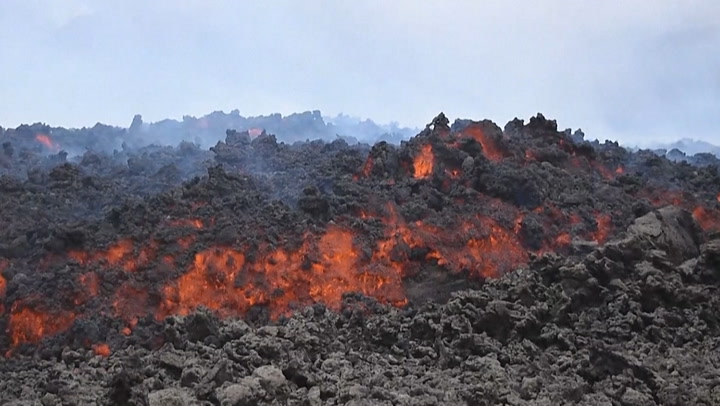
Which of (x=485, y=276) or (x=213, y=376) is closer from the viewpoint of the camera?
(x=213, y=376)

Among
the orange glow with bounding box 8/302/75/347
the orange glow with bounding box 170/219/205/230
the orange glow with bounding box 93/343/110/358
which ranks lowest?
the orange glow with bounding box 93/343/110/358

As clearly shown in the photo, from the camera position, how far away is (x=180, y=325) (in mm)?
8805

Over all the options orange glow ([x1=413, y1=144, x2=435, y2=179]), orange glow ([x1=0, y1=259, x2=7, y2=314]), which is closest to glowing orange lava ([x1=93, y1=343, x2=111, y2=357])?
orange glow ([x1=0, y1=259, x2=7, y2=314])

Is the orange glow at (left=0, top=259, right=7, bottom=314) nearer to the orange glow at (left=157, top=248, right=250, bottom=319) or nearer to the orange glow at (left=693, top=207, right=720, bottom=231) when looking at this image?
the orange glow at (left=157, top=248, right=250, bottom=319)

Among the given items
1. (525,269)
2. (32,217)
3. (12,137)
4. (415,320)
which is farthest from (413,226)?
(12,137)

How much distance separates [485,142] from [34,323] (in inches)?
446

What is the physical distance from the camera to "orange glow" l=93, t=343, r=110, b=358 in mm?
9031

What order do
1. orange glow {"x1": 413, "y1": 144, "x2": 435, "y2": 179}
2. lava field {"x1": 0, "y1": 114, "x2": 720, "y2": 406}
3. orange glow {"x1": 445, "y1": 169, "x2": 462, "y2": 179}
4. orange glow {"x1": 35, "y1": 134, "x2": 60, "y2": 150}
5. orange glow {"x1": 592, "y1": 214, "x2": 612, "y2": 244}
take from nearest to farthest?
lava field {"x1": 0, "y1": 114, "x2": 720, "y2": 406}, orange glow {"x1": 592, "y1": 214, "x2": 612, "y2": 244}, orange glow {"x1": 445, "y1": 169, "x2": 462, "y2": 179}, orange glow {"x1": 413, "y1": 144, "x2": 435, "y2": 179}, orange glow {"x1": 35, "y1": 134, "x2": 60, "y2": 150}

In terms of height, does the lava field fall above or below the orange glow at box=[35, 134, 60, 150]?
below

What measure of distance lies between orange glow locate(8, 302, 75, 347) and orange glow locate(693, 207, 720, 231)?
12.2 m

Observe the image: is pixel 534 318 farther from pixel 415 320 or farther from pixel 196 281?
pixel 196 281

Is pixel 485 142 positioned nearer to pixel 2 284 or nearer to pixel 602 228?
pixel 602 228

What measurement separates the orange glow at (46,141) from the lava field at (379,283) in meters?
16.6

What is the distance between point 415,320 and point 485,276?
8.26ft
